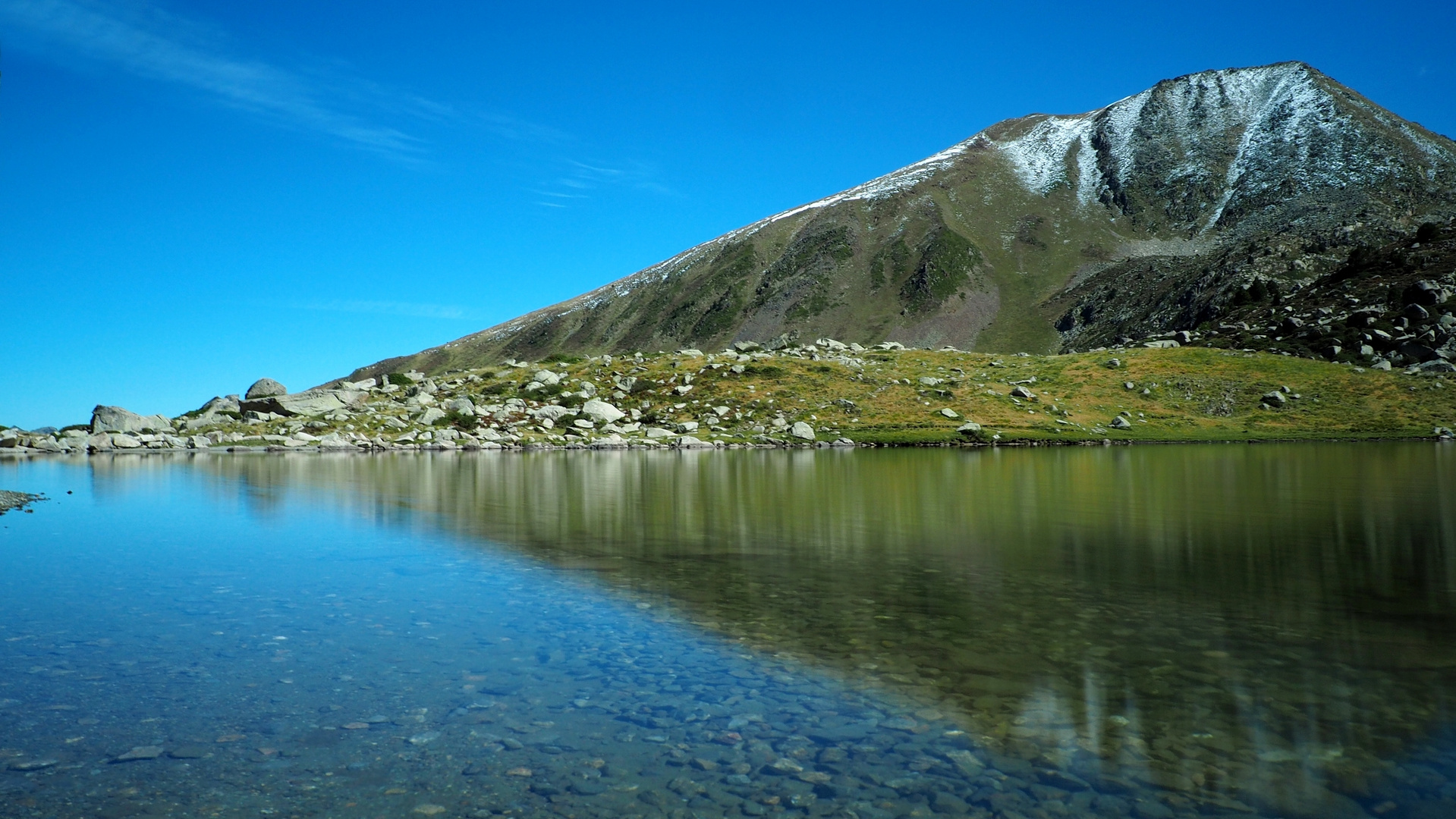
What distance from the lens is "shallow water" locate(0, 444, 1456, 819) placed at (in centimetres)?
702

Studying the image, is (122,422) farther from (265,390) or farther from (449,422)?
(449,422)

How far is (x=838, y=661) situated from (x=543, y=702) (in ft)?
11.7

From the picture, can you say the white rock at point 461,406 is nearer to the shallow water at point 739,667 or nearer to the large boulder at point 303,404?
the large boulder at point 303,404

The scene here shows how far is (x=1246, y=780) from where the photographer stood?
23.0 feet

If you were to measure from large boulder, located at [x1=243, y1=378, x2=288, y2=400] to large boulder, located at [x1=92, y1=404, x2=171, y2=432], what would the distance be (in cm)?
835

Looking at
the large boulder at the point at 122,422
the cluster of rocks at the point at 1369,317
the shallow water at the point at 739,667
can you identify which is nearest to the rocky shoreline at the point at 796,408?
the large boulder at the point at 122,422

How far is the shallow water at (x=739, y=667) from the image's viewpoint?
702 cm

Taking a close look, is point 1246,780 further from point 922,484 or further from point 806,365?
point 806,365

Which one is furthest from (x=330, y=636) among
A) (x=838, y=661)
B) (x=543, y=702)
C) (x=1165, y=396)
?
(x=1165, y=396)

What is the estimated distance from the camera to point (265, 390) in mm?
91062

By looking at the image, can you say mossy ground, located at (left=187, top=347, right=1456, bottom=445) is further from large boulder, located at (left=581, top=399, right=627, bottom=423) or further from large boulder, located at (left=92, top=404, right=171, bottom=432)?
large boulder, located at (left=92, top=404, right=171, bottom=432)

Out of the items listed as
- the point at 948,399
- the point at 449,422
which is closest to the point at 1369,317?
the point at 948,399

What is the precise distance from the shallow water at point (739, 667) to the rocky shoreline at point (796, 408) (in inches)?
2060

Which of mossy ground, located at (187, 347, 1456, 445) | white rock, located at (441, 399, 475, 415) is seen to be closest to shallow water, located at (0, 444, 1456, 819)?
mossy ground, located at (187, 347, 1456, 445)
